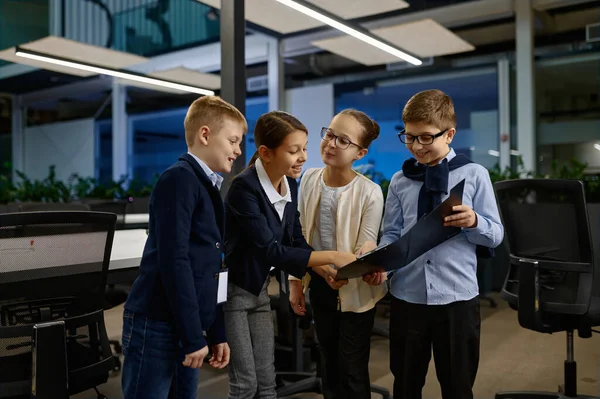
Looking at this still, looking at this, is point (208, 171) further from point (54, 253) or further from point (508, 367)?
point (508, 367)

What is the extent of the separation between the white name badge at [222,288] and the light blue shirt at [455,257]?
56 centimetres

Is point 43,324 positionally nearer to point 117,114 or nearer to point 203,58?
point 203,58

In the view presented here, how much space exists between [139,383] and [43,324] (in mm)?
373

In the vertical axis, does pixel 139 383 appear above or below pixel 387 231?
below

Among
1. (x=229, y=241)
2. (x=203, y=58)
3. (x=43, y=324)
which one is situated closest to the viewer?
(x=43, y=324)

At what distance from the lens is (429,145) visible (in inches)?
62.6

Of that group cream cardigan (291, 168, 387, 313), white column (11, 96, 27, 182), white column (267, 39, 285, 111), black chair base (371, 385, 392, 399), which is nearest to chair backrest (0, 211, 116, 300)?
cream cardigan (291, 168, 387, 313)

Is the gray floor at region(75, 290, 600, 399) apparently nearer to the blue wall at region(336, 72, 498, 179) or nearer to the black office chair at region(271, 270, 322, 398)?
the black office chair at region(271, 270, 322, 398)

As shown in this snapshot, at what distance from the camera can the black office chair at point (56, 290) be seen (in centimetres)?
157

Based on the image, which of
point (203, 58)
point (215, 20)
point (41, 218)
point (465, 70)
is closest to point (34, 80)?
point (203, 58)

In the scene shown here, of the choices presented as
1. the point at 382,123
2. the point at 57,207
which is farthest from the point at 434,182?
the point at 382,123

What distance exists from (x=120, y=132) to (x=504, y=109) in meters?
6.43

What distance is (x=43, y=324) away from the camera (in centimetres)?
148

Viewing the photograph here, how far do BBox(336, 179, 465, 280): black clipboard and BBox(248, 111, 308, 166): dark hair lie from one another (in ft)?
1.43
